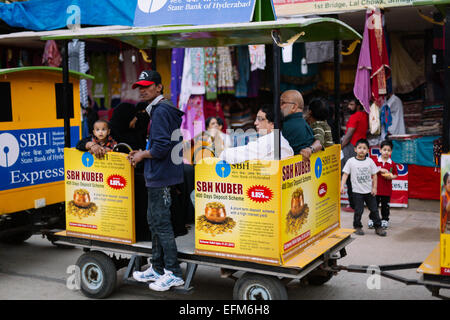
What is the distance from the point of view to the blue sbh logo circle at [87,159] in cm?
511

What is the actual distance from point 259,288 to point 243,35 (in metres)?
2.28

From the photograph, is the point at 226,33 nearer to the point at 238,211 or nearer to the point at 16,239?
the point at 238,211

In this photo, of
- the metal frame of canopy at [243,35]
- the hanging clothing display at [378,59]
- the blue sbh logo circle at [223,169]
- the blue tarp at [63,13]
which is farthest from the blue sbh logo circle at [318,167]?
the blue tarp at [63,13]

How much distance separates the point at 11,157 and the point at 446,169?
4388 millimetres

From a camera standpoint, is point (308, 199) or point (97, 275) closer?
point (308, 199)

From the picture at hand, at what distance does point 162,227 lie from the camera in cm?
474

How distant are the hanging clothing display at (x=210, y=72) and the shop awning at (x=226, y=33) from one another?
362cm

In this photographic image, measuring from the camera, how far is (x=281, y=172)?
4125mm

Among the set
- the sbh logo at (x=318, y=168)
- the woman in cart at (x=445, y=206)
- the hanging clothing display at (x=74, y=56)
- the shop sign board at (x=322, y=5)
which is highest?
the shop sign board at (x=322, y=5)

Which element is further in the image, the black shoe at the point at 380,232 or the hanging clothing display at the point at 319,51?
the hanging clothing display at the point at 319,51

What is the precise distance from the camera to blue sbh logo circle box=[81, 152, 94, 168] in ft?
16.8

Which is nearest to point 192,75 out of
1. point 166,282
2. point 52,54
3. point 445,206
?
point 52,54

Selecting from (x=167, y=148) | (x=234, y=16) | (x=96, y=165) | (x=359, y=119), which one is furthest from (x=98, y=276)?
(x=359, y=119)

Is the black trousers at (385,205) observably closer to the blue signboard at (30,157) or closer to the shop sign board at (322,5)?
the shop sign board at (322,5)
